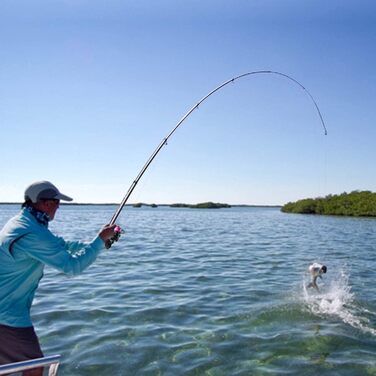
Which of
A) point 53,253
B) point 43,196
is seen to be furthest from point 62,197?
point 53,253

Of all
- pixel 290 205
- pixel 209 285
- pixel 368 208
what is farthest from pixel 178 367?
pixel 290 205

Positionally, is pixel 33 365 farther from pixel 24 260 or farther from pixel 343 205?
pixel 343 205

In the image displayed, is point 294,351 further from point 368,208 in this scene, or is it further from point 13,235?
point 368,208

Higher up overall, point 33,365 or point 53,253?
point 53,253

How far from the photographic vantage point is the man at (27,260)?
3.62 m

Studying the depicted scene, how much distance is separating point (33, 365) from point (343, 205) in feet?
220

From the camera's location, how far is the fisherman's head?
3.85 m

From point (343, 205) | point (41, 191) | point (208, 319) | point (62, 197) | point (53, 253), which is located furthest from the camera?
point (343, 205)

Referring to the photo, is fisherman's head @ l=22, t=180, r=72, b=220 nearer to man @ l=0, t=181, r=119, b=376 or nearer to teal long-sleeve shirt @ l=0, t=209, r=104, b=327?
man @ l=0, t=181, r=119, b=376

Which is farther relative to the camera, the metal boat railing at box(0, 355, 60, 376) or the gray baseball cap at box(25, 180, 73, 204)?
the gray baseball cap at box(25, 180, 73, 204)

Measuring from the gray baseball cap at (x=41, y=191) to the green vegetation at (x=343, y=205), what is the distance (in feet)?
200

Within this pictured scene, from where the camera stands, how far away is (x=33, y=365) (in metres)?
2.98

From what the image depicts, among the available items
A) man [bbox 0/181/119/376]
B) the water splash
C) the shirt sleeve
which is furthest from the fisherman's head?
the water splash

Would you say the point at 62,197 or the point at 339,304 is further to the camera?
the point at 339,304
